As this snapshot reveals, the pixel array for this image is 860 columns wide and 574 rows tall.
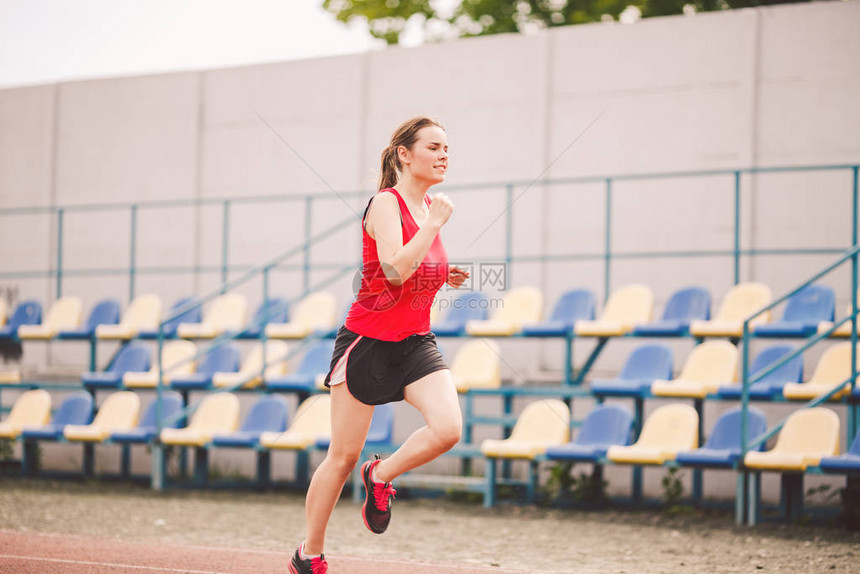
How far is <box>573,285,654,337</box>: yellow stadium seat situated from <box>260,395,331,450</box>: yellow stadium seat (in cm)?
248

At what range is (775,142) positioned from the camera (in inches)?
408

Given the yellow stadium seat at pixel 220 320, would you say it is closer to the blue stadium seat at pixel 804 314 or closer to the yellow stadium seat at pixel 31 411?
the yellow stadium seat at pixel 31 411

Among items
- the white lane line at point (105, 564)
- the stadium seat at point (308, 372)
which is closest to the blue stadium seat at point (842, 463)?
the white lane line at point (105, 564)

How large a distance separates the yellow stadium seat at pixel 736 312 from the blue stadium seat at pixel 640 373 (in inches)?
14.1

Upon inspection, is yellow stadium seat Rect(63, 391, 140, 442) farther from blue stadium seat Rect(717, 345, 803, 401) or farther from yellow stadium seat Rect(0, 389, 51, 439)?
blue stadium seat Rect(717, 345, 803, 401)

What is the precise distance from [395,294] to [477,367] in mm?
5666

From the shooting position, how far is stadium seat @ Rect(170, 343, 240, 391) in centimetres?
1116

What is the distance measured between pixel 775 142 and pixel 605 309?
7.53 feet

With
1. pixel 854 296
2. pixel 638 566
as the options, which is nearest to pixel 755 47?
pixel 854 296

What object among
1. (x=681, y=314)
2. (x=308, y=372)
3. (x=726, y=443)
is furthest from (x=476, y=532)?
(x=308, y=372)

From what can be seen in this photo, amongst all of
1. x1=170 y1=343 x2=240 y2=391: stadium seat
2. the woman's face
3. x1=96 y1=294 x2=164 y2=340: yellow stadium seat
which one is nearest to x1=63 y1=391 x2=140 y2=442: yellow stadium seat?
x1=170 y1=343 x2=240 y2=391: stadium seat

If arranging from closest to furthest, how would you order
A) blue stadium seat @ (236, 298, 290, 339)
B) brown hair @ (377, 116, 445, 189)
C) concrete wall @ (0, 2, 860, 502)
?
brown hair @ (377, 116, 445, 189) → concrete wall @ (0, 2, 860, 502) → blue stadium seat @ (236, 298, 290, 339)

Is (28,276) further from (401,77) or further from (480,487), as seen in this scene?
(480,487)

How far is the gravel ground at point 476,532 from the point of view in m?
6.66
